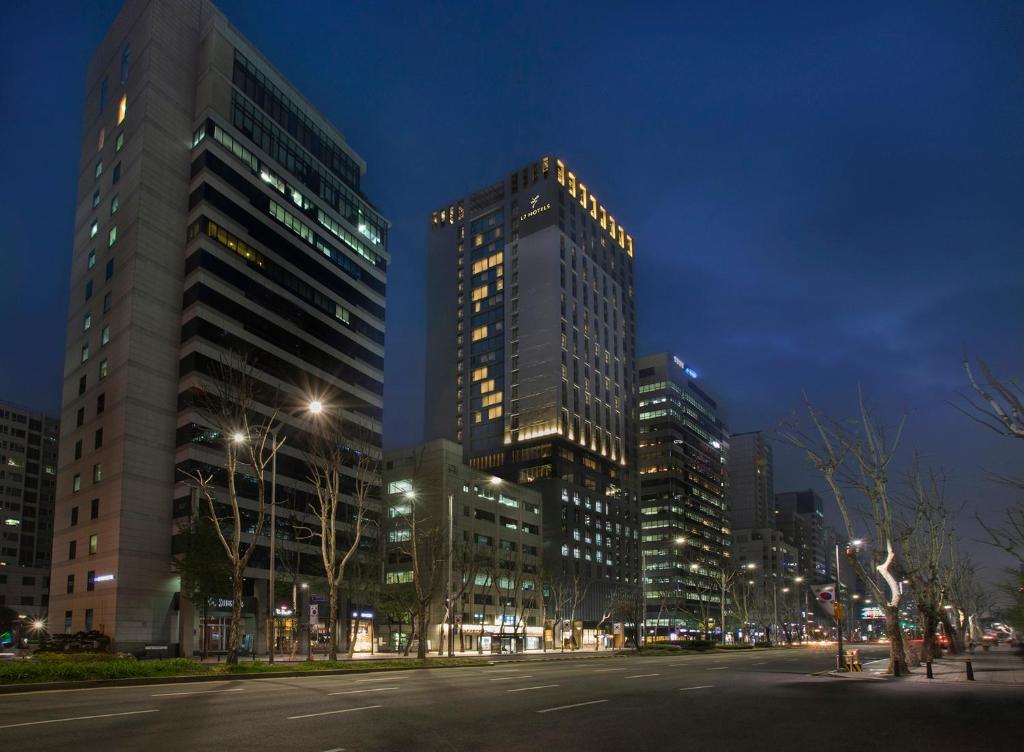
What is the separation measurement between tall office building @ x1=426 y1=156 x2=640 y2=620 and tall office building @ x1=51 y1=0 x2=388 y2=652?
62.0 metres

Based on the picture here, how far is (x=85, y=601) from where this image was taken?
81312 millimetres

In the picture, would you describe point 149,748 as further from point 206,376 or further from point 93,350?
point 93,350

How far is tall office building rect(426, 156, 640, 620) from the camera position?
166125 mm

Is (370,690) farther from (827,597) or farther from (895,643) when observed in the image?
(895,643)

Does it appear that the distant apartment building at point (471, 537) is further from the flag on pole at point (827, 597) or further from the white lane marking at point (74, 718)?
the white lane marking at point (74, 718)

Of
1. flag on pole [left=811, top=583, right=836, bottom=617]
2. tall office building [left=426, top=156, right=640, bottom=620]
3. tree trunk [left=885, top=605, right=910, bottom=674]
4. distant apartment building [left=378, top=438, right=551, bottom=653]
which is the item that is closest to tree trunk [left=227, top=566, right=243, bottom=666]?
flag on pole [left=811, top=583, right=836, bottom=617]

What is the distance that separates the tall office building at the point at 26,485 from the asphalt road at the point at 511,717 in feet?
536

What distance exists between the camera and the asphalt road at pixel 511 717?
576 inches

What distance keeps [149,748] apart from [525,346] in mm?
161274

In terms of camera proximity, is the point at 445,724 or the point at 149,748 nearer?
the point at 149,748

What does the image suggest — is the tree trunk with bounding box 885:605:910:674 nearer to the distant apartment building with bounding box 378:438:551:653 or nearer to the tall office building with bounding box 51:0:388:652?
the tall office building with bounding box 51:0:388:652

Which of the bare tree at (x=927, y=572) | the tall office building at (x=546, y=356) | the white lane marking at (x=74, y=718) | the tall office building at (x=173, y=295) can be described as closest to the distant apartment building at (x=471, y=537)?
the tall office building at (x=173, y=295)

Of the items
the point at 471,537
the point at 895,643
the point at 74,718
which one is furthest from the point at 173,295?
the point at 74,718

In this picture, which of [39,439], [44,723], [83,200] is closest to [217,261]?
[83,200]
